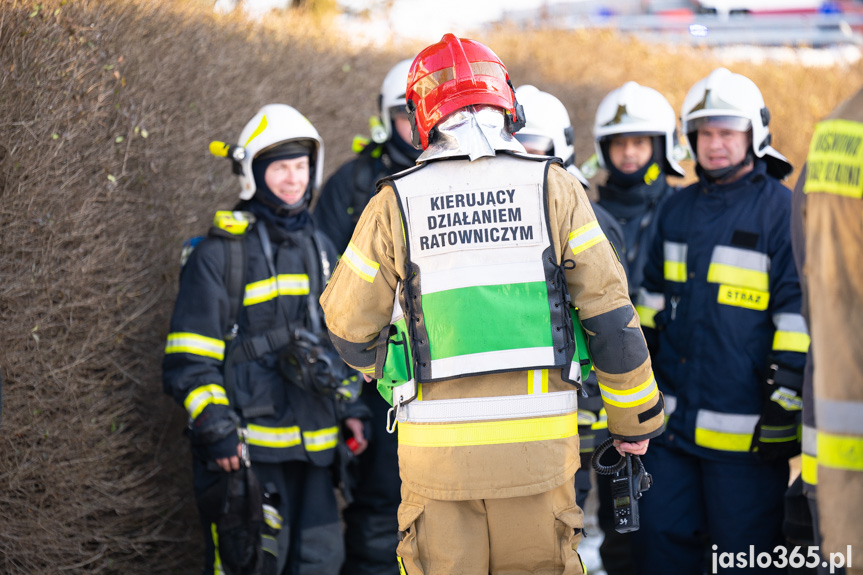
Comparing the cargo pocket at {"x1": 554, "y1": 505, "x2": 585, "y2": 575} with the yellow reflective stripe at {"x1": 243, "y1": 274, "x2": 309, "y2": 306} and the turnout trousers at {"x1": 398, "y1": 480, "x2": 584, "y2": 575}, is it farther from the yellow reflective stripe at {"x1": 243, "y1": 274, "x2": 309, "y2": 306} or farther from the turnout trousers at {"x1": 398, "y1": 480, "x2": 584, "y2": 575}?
the yellow reflective stripe at {"x1": 243, "y1": 274, "x2": 309, "y2": 306}

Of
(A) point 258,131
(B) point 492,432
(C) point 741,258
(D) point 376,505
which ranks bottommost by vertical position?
(D) point 376,505

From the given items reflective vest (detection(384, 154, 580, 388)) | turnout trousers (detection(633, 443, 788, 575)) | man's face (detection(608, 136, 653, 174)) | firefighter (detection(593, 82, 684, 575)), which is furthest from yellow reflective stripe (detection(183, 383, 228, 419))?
man's face (detection(608, 136, 653, 174))

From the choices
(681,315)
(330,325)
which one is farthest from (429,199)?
(681,315)

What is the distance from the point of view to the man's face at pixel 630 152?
4965mm

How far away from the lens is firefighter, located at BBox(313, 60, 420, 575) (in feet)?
14.4

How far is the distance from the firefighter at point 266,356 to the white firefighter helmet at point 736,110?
1.92m

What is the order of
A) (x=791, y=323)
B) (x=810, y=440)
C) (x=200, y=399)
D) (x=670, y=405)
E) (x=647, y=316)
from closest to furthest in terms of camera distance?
1. (x=810, y=440)
2. (x=200, y=399)
3. (x=791, y=323)
4. (x=670, y=405)
5. (x=647, y=316)

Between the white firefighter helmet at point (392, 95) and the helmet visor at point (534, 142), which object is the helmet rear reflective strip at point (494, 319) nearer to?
the helmet visor at point (534, 142)

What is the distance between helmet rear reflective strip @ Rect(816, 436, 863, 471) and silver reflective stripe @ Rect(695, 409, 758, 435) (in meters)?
1.89

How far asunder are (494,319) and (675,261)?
184cm

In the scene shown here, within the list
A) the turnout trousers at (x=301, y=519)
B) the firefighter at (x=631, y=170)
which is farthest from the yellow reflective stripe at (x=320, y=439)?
the firefighter at (x=631, y=170)

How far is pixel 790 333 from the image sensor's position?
3.58 metres

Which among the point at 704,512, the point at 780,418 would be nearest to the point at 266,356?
the point at 704,512

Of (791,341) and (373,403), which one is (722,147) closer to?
(791,341)
